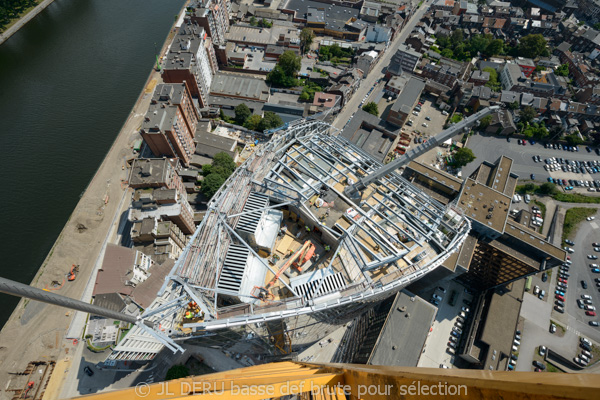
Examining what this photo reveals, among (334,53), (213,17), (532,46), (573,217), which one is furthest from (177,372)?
(532,46)

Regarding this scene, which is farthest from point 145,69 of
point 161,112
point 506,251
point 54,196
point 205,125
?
point 506,251

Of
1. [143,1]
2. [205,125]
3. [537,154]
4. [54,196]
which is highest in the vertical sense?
[143,1]

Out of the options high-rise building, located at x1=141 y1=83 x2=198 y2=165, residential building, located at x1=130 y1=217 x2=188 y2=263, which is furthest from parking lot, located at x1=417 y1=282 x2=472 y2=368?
high-rise building, located at x1=141 y1=83 x2=198 y2=165

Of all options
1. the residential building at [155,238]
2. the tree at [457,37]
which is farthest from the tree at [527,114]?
the residential building at [155,238]

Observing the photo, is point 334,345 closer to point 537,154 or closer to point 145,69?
point 537,154

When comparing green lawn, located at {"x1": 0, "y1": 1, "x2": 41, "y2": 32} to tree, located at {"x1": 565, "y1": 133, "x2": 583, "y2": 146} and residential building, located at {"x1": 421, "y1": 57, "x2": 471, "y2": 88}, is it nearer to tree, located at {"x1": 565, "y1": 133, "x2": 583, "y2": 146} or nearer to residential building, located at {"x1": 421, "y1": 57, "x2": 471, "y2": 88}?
residential building, located at {"x1": 421, "y1": 57, "x2": 471, "y2": 88}
